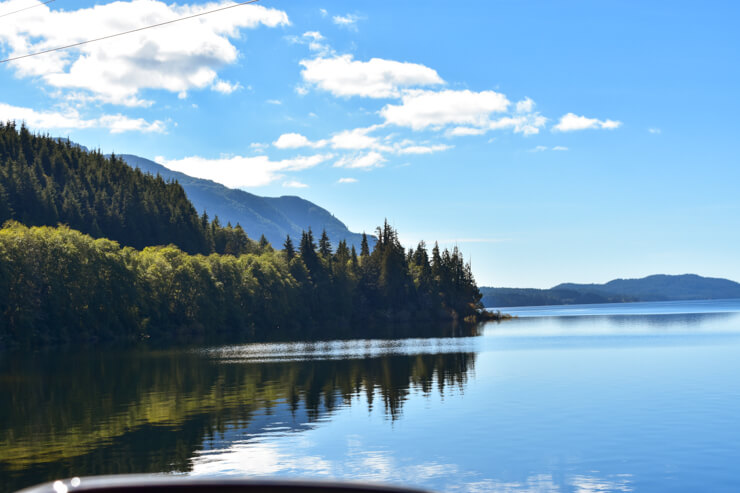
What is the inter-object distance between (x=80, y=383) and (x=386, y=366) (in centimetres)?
2725

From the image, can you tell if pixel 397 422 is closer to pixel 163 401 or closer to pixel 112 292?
pixel 163 401

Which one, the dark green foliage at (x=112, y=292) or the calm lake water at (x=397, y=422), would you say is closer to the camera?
the calm lake water at (x=397, y=422)

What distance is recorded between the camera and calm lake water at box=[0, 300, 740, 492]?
25094 millimetres

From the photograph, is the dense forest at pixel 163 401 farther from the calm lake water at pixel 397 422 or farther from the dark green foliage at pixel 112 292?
the dark green foliage at pixel 112 292

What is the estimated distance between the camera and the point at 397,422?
35250 millimetres

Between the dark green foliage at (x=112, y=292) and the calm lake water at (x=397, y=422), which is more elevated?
the dark green foliage at (x=112, y=292)

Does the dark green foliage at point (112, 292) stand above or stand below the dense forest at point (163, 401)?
above

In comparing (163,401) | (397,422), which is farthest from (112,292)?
(397,422)

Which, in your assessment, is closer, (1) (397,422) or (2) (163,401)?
(1) (397,422)

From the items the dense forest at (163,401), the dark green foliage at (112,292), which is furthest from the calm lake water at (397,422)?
the dark green foliage at (112,292)

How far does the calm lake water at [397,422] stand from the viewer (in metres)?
25.1

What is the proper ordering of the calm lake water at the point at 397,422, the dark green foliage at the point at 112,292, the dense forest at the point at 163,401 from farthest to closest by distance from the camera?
the dark green foliage at the point at 112,292 → the dense forest at the point at 163,401 → the calm lake water at the point at 397,422

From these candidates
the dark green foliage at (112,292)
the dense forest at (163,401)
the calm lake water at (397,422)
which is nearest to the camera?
the calm lake water at (397,422)

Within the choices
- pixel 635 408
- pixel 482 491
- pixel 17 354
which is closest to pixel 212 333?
pixel 17 354
